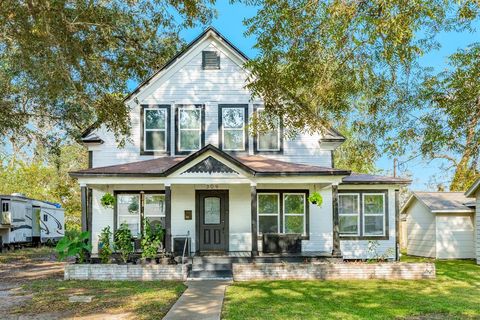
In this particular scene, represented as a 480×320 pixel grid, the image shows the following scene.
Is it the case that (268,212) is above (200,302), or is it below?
above

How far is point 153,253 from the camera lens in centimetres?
1456

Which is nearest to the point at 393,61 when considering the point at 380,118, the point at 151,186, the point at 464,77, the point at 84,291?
the point at 464,77

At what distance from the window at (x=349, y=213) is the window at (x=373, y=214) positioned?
0.98 ft

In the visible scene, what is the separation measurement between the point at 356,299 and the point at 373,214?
8.57 meters

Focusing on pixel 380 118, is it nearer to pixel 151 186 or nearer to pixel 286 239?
pixel 286 239

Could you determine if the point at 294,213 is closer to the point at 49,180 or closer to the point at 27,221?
the point at 27,221

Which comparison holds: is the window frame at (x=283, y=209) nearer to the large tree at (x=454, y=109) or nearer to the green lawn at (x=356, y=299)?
the green lawn at (x=356, y=299)

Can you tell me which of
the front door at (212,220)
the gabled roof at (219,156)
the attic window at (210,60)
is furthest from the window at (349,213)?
the attic window at (210,60)

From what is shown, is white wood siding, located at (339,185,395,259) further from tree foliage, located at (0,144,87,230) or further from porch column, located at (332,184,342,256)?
tree foliage, located at (0,144,87,230)

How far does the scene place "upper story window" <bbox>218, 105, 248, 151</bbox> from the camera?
18.0 metres

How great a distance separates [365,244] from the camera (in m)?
18.5

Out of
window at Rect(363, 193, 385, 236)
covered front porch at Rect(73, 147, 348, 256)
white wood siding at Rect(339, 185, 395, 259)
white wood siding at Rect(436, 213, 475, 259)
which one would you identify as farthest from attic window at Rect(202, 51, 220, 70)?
white wood siding at Rect(436, 213, 475, 259)

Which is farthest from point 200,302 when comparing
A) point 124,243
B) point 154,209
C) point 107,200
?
point 154,209

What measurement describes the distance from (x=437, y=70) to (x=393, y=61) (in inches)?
105
